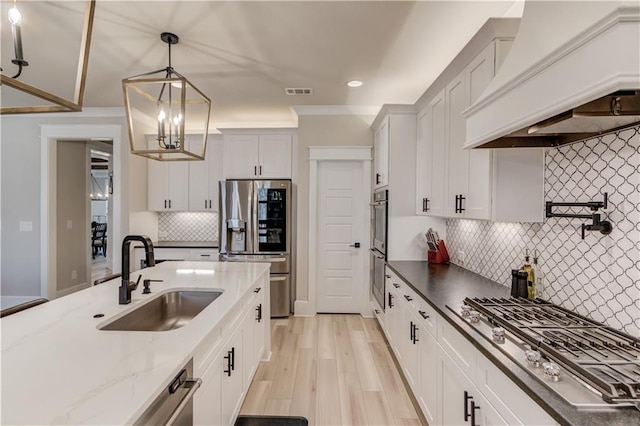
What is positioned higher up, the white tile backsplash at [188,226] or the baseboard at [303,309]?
the white tile backsplash at [188,226]

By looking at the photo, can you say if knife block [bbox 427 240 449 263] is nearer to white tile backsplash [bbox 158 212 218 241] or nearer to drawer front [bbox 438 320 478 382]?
drawer front [bbox 438 320 478 382]

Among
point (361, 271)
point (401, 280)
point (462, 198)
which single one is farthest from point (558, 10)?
point (361, 271)

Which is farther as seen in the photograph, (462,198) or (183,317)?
(462,198)

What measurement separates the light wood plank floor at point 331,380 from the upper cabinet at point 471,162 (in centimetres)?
152

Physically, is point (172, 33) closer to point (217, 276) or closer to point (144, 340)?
point (217, 276)

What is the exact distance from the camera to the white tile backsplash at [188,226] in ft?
16.9

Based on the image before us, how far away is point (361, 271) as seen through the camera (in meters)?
4.30

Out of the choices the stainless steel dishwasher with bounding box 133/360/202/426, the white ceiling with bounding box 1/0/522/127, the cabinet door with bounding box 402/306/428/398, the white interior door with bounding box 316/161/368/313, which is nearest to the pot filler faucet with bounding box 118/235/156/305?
the stainless steel dishwasher with bounding box 133/360/202/426

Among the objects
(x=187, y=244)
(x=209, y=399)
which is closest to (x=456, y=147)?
(x=209, y=399)

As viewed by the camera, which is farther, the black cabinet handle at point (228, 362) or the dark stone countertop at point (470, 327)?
the black cabinet handle at point (228, 362)

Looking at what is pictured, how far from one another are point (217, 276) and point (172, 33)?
78.0 inches

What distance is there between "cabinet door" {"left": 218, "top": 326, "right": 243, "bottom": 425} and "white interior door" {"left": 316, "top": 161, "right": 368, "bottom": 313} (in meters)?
2.33

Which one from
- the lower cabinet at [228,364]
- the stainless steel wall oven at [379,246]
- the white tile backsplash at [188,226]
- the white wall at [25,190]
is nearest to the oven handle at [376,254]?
the stainless steel wall oven at [379,246]

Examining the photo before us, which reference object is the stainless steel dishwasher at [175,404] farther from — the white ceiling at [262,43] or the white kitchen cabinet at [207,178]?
the white kitchen cabinet at [207,178]
